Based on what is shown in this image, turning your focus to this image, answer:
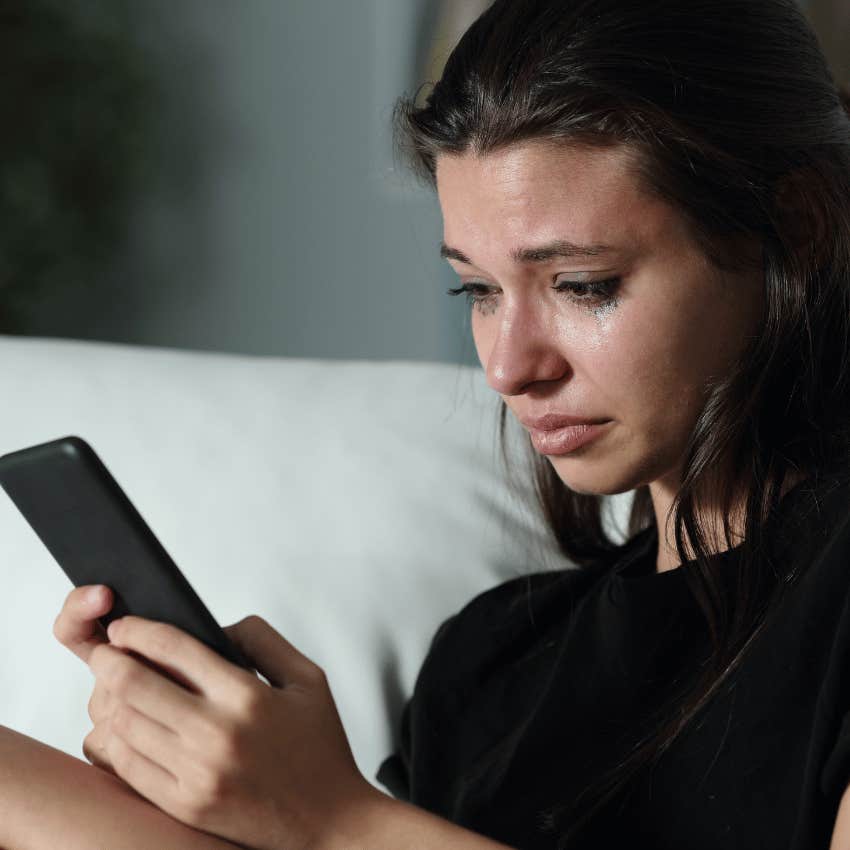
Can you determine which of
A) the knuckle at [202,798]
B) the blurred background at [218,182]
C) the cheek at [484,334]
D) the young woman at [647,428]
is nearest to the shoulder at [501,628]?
the young woman at [647,428]

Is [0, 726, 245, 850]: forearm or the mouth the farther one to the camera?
the mouth

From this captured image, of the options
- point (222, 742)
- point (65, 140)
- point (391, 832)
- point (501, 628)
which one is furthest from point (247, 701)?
point (65, 140)

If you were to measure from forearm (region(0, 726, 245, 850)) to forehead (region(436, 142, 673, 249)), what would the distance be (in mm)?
439

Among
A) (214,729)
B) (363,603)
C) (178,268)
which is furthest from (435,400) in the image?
(178,268)

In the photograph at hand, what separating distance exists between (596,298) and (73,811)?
1.58 feet

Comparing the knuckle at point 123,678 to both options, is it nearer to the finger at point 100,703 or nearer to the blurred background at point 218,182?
the finger at point 100,703

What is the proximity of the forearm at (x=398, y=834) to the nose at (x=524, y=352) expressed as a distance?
30 centimetres

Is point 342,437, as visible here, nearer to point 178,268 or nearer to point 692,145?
point 692,145

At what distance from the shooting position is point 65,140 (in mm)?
2670

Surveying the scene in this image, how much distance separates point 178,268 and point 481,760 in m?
2.02

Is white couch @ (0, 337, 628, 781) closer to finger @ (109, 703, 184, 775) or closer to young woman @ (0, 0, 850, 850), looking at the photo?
young woman @ (0, 0, 850, 850)

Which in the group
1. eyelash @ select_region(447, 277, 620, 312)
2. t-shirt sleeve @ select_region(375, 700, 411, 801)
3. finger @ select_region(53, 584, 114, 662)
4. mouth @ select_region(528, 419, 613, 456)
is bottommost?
t-shirt sleeve @ select_region(375, 700, 411, 801)

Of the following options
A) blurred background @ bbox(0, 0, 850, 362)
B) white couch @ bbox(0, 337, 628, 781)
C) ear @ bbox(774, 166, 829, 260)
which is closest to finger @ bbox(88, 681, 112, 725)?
white couch @ bbox(0, 337, 628, 781)

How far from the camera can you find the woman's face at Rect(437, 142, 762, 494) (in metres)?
0.80
